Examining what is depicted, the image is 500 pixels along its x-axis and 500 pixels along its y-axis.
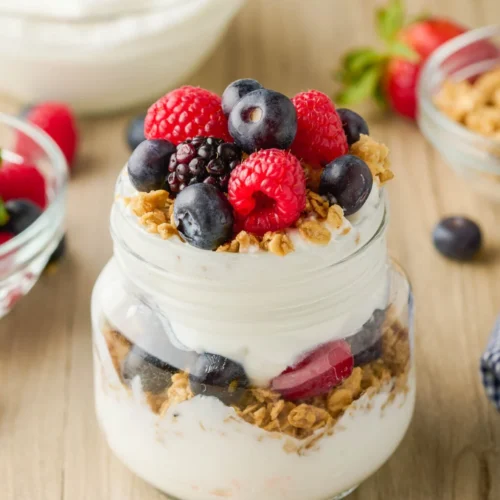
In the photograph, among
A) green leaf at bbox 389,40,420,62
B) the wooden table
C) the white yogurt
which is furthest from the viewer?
green leaf at bbox 389,40,420,62

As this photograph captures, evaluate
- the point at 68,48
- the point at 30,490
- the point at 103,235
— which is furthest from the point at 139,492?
the point at 68,48

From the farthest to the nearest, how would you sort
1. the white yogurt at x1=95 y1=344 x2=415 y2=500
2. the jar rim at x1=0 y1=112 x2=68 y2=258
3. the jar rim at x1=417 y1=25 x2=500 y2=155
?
the jar rim at x1=417 y1=25 x2=500 y2=155 → the jar rim at x1=0 y1=112 x2=68 y2=258 → the white yogurt at x1=95 y1=344 x2=415 y2=500

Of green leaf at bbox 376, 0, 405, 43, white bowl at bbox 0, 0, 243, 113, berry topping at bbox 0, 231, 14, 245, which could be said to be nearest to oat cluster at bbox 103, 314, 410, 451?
berry topping at bbox 0, 231, 14, 245

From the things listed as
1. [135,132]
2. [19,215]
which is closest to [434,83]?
[135,132]

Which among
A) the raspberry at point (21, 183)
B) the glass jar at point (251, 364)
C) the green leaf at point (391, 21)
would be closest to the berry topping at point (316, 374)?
the glass jar at point (251, 364)

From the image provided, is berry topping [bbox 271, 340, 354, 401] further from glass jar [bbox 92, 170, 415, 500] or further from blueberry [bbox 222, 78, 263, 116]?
blueberry [bbox 222, 78, 263, 116]

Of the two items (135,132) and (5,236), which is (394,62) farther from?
(5,236)

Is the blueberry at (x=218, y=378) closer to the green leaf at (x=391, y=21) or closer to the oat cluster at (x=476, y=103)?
the oat cluster at (x=476, y=103)
